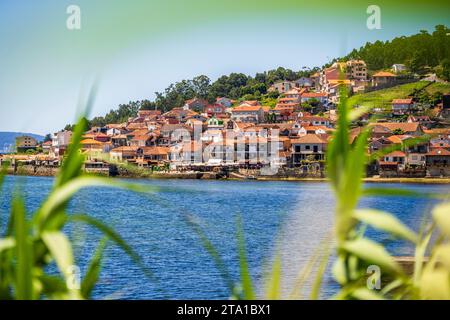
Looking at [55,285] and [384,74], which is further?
[384,74]

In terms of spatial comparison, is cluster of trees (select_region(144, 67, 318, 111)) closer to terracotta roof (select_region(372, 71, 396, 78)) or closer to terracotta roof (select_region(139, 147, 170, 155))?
terracotta roof (select_region(139, 147, 170, 155))

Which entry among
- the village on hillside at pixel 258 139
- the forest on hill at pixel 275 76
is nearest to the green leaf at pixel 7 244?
the forest on hill at pixel 275 76

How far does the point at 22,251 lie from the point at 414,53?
16.0 meters

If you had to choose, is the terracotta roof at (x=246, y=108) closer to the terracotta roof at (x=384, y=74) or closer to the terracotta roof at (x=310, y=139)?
the terracotta roof at (x=310, y=139)

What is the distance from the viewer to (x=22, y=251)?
2.03ft

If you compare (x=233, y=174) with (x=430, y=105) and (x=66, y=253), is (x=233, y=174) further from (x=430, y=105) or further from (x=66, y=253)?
(x=66, y=253)

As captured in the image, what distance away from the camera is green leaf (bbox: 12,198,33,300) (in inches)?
24.1

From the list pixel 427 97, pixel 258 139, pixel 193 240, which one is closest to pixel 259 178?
pixel 258 139

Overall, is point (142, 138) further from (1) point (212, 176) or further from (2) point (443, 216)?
(2) point (443, 216)

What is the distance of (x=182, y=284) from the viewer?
266 inches

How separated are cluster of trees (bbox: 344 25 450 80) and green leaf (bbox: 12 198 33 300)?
7912mm

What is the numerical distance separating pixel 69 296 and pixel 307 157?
28.3m
